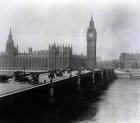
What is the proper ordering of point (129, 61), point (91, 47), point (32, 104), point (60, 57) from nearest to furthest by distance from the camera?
1. point (32, 104)
2. point (60, 57)
3. point (91, 47)
4. point (129, 61)

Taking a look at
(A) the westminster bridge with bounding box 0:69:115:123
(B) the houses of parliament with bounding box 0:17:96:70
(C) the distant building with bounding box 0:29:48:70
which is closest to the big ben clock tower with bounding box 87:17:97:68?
(B) the houses of parliament with bounding box 0:17:96:70

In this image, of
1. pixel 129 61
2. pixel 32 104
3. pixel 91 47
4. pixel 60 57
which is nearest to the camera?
pixel 32 104

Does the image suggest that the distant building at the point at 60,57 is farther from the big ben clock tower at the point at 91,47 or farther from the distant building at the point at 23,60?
the big ben clock tower at the point at 91,47

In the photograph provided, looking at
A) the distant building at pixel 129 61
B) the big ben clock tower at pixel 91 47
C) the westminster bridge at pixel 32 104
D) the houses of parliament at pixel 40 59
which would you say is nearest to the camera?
the westminster bridge at pixel 32 104

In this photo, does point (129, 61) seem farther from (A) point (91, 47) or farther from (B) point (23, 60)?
(B) point (23, 60)

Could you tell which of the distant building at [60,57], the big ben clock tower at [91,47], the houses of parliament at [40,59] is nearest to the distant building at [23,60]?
the houses of parliament at [40,59]

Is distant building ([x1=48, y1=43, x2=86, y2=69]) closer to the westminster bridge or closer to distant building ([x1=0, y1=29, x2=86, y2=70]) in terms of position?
distant building ([x1=0, y1=29, x2=86, y2=70])

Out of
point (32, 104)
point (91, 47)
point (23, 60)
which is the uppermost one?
point (91, 47)

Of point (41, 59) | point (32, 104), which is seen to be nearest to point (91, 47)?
point (41, 59)

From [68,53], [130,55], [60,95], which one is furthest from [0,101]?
[130,55]
